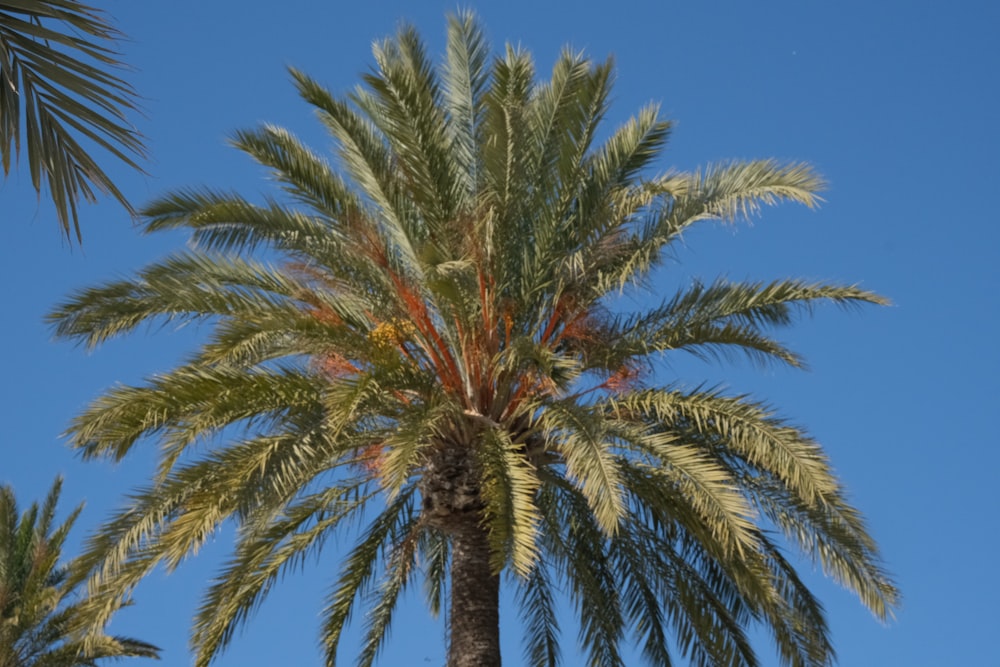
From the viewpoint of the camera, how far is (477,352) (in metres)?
13.8

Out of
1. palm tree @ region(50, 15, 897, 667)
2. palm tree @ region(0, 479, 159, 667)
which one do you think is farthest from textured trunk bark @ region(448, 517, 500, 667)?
palm tree @ region(0, 479, 159, 667)

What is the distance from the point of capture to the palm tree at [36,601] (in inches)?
776

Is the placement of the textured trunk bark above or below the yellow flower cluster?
below

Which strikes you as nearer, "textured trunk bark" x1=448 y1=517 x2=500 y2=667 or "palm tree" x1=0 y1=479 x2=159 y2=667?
"textured trunk bark" x1=448 y1=517 x2=500 y2=667

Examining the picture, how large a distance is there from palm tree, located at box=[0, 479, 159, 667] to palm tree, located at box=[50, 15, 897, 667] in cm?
681

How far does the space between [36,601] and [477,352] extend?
9.16 metres

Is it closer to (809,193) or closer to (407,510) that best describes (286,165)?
(407,510)

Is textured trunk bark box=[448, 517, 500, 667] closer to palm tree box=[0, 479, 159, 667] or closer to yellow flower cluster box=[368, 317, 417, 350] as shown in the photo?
yellow flower cluster box=[368, 317, 417, 350]

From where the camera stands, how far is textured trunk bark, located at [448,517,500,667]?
13688 millimetres

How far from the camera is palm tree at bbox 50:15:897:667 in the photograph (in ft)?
42.1

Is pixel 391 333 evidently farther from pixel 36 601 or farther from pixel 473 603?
pixel 36 601

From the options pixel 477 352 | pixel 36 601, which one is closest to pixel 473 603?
pixel 477 352

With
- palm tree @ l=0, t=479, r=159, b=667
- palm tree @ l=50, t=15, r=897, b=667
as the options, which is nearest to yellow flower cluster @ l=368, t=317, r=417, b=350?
palm tree @ l=50, t=15, r=897, b=667

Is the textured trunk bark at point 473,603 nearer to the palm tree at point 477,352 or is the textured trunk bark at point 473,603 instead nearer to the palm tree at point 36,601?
the palm tree at point 477,352
